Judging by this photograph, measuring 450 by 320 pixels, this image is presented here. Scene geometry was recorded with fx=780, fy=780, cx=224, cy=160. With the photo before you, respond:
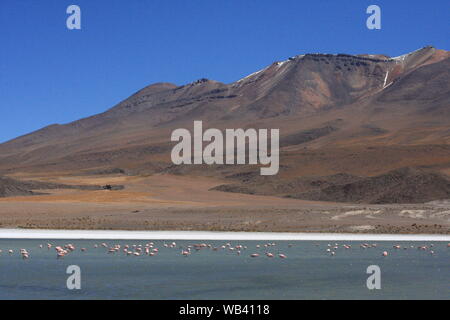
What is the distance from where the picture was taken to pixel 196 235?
4191cm

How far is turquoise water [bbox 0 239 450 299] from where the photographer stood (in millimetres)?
20922

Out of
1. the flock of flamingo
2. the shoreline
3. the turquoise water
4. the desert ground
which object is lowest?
the turquoise water

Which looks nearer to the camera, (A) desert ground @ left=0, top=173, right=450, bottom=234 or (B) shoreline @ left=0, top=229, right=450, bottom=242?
(B) shoreline @ left=0, top=229, right=450, bottom=242

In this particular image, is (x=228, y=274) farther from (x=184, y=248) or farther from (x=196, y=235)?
(x=196, y=235)

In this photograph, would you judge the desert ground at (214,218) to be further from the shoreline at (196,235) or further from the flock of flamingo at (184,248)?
the flock of flamingo at (184,248)

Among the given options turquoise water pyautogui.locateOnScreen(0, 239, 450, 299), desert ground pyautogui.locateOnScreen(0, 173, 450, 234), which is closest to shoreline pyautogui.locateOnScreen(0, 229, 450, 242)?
desert ground pyautogui.locateOnScreen(0, 173, 450, 234)

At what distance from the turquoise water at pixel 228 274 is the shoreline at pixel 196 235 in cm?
468

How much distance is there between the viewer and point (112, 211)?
57750 mm

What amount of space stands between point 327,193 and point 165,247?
162 ft

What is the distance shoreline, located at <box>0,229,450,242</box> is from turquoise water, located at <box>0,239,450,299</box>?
15.4 feet

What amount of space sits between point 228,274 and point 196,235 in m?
16.4

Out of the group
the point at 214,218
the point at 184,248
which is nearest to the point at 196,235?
the point at 184,248

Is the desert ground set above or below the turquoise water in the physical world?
above

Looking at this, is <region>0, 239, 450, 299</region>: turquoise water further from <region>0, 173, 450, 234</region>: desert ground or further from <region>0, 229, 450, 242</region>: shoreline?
<region>0, 173, 450, 234</region>: desert ground
